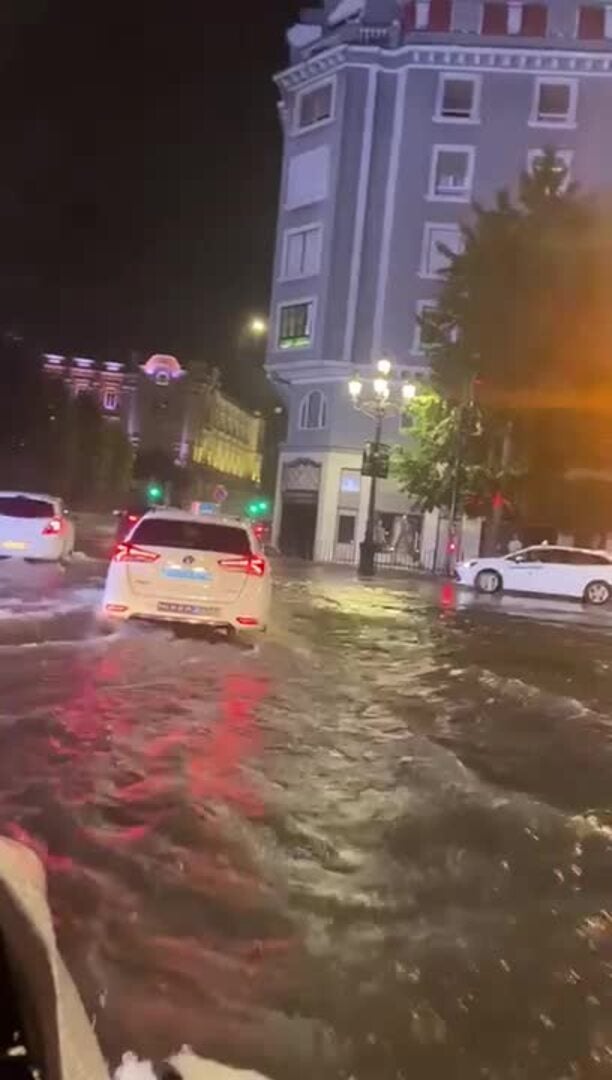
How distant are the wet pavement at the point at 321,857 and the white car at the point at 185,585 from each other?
1361mm

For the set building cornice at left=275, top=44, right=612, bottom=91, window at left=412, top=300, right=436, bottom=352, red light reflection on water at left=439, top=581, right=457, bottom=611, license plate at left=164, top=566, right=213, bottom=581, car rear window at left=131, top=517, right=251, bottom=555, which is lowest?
red light reflection on water at left=439, top=581, right=457, bottom=611

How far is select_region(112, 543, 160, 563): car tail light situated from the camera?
626 inches

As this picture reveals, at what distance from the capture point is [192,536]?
16406 millimetres

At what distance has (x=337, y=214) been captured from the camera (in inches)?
2061

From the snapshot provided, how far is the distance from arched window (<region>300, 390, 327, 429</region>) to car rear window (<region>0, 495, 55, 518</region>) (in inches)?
1031

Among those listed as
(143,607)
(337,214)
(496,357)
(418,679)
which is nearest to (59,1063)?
(418,679)

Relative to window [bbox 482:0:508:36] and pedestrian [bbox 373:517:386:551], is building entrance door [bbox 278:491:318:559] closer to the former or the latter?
pedestrian [bbox 373:517:386:551]

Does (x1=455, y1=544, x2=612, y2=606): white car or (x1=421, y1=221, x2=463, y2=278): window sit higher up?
(x1=421, y1=221, x2=463, y2=278): window

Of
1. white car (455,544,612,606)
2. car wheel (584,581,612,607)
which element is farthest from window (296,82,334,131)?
car wheel (584,581,612,607)

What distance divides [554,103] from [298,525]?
1913cm

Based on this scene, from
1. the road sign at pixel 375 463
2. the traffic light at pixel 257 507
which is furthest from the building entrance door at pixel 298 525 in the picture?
the road sign at pixel 375 463

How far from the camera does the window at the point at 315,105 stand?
52.8m

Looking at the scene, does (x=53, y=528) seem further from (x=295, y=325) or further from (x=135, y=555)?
(x=295, y=325)

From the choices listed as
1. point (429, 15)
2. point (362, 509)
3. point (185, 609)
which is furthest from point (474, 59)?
point (185, 609)
